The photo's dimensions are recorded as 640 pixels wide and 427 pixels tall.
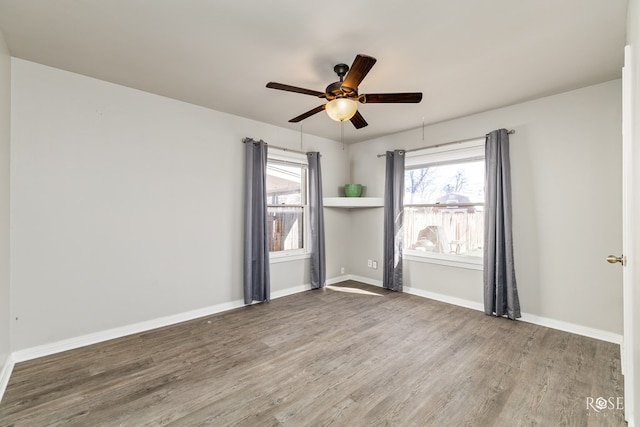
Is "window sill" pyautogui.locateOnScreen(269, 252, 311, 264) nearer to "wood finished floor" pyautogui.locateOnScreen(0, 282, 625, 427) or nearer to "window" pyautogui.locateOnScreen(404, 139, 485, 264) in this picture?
"wood finished floor" pyautogui.locateOnScreen(0, 282, 625, 427)

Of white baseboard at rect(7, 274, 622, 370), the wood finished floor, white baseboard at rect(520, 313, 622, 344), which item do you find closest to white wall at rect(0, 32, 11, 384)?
white baseboard at rect(7, 274, 622, 370)

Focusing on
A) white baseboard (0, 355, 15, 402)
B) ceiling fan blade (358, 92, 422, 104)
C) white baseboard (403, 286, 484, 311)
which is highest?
ceiling fan blade (358, 92, 422, 104)

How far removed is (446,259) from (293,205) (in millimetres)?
2398

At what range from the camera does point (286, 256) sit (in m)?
4.44

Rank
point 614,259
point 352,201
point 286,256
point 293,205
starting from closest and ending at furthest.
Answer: point 614,259, point 286,256, point 293,205, point 352,201

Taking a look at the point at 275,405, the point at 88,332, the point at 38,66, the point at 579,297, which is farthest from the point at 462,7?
the point at 88,332

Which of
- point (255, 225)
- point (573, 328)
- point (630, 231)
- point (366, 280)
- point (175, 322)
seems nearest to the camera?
point (630, 231)

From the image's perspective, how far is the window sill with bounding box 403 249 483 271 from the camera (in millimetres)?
3798

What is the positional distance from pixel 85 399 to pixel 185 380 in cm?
62

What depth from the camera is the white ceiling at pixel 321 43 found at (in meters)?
1.86

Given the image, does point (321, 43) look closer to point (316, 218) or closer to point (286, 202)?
point (286, 202)

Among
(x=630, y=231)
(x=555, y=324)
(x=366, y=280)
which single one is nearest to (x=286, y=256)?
(x=366, y=280)

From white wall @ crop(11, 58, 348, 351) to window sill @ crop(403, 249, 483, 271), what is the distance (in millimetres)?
2551

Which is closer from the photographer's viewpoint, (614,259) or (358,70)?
(614,259)
